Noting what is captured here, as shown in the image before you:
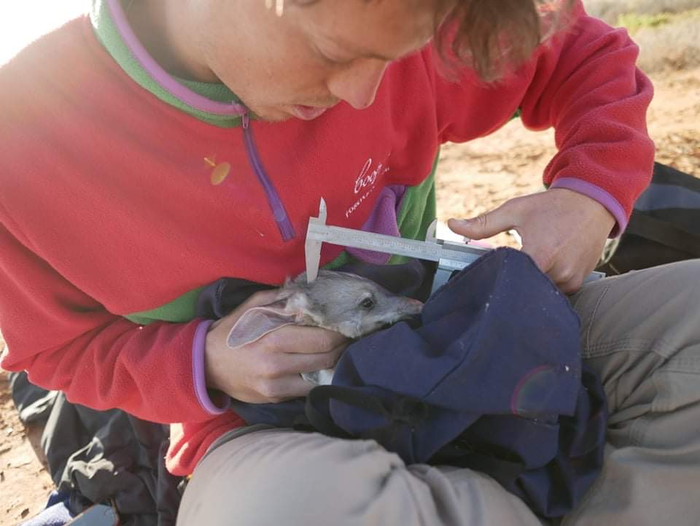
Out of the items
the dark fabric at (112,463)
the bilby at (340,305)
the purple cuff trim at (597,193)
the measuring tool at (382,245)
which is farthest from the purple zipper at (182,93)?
the dark fabric at (112,463)

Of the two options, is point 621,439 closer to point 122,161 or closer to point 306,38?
point 306,38

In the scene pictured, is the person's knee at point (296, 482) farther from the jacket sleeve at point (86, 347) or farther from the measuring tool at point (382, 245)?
the measuring tool at point (382, 245)

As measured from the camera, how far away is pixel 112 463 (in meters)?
3.16

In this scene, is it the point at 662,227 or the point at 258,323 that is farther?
the point at 662,227

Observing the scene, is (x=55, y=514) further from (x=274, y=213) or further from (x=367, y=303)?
(x=274, y=213)

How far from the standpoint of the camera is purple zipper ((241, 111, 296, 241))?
1919mm

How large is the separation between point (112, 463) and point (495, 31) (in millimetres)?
2924

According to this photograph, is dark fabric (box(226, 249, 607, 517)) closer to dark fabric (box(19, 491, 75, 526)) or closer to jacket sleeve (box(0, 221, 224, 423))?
jacket sleeve (box(0, 221, 224, 423))

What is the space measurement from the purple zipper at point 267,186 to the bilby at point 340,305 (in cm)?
30

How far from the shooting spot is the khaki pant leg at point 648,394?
5.28 feet

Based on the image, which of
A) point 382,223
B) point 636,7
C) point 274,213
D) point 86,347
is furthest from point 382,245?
point 636,7

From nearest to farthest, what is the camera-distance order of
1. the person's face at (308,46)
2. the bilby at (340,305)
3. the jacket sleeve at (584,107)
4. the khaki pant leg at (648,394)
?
1. the person's face at (308,46)
2. the khaki pant leg at (648,394)
3. the jacket sleeve at (584,107)
4. the bilby at (340,305)

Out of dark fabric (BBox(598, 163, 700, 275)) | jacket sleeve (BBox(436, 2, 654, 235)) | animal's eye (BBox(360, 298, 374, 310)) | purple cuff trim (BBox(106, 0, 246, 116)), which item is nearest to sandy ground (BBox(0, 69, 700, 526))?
dark fabric (BBox(598, 163, 700, 275))

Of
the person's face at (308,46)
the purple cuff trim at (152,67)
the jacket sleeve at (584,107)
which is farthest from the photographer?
the jacket sleeve at (584,107)
